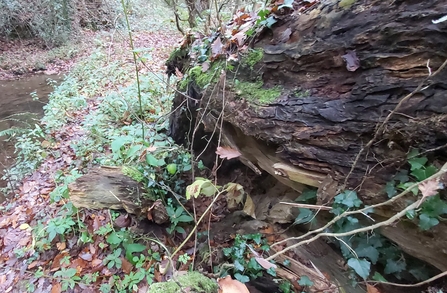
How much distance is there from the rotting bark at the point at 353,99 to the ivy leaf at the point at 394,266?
144mm

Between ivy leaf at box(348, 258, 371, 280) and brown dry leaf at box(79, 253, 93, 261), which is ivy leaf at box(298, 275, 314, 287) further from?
brown dry leaf at box(79, 253, 93, 261)

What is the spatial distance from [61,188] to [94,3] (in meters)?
13.4

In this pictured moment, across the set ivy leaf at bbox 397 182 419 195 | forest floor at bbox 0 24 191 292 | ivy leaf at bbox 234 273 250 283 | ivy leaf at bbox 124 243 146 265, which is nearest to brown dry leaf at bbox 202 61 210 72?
forest floor at bbox 0 24 191 292

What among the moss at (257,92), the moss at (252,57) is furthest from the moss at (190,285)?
the moss at (252,57)

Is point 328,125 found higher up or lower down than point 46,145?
higher up

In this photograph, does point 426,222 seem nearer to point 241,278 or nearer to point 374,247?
point 374,247

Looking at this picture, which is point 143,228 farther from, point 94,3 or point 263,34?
point 94,3

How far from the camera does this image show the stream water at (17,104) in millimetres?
5429

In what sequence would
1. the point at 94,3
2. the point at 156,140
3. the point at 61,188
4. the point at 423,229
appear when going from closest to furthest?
the point at 423,229 → the point at 61,188 → the point at 156,140 → the point at 94,3

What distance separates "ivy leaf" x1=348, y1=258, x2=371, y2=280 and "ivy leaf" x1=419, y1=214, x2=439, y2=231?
44 cm

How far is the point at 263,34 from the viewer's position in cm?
269

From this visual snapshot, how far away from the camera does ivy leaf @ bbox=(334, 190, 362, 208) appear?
1979 mm

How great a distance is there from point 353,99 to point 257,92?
0.87 meters

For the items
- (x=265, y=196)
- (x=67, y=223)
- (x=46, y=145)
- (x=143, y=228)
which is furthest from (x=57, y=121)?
(x=265, y=196)
